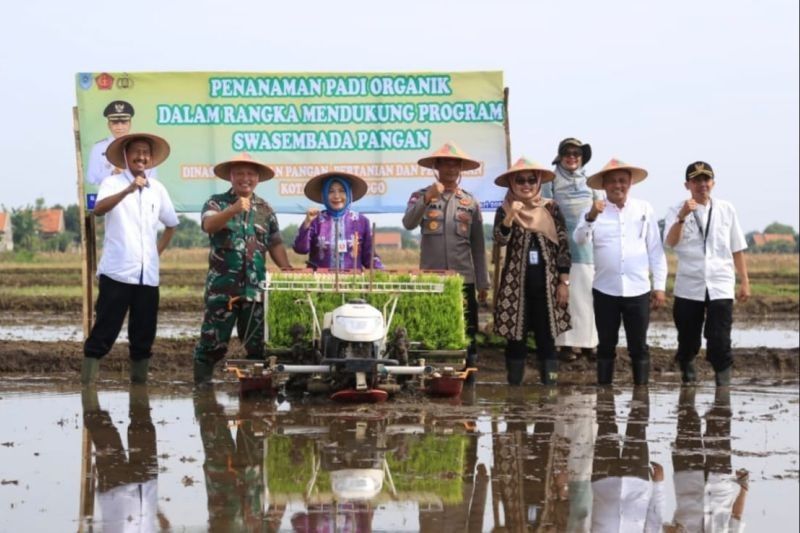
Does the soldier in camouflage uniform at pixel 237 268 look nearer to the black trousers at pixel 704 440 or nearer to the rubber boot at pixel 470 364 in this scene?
the rubber boot at pixel 470 364

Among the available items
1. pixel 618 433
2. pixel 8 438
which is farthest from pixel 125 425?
pixel 618 433

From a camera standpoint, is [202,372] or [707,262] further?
[707,262]

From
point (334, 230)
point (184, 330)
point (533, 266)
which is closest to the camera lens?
point (334, 230)

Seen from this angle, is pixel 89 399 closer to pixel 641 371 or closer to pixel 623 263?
pixel 623 263

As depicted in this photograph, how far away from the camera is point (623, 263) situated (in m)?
10.3

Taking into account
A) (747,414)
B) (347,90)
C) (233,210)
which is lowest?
(747,414)

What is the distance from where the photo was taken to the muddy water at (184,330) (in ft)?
51.5

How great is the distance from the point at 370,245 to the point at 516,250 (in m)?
1.26

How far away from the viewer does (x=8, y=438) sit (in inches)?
297

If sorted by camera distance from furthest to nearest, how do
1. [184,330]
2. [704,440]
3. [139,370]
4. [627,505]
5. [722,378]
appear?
[184,330] < [722,378] < [139,370] < [704,440] < [627,505]

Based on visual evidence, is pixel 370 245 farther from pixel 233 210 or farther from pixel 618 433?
pixel 618 433

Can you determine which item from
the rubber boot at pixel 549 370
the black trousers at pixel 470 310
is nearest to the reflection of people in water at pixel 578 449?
the rubber boot at pixel 549 370

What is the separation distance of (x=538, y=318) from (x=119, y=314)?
3.41 m

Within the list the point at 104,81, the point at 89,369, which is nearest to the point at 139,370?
the point at 89,369
